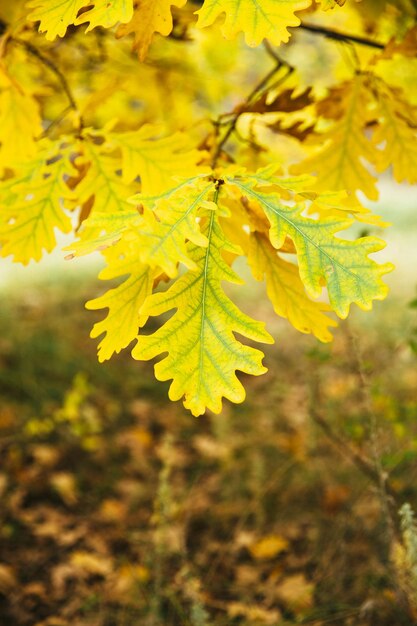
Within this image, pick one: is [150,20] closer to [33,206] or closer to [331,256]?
[33,206]

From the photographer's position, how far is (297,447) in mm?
2973

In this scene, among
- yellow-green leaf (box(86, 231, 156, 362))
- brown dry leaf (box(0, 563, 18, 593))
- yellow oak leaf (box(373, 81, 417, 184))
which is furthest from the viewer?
brown dry leaf (box(0, 563, 18, 593))

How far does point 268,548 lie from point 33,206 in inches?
71.5

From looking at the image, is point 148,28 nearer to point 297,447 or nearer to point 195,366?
point 195,366

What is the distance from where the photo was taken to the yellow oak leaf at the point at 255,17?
80cm

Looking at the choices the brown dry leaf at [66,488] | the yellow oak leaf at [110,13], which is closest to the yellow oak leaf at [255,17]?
the yellow oak leaf at [110,13]

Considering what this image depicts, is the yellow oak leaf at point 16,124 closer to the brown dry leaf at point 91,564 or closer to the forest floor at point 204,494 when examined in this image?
the forest floor at point 204,494

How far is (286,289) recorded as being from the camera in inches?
39.3

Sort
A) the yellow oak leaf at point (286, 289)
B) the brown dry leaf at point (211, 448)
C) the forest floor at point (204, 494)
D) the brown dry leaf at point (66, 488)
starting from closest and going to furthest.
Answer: the yellow oak leaf at point (286, 289), the forest floor at point (204, 494), the brown dry leaf at point (66, 488), the brown dry leaf at point (211, 448)

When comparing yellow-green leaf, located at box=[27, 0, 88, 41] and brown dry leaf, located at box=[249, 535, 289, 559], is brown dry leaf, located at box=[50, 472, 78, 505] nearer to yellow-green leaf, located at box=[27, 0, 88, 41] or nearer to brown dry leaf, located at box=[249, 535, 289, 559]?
brown dry leaf, located at box=[249, 535, 289, 559]

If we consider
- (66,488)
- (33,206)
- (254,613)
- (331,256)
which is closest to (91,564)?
(66,488)

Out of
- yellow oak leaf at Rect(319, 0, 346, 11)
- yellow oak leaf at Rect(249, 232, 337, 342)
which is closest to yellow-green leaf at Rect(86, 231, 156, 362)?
yellow oak leaf at Rect(249, 232, 337, 342)

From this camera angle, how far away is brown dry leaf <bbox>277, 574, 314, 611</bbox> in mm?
1904

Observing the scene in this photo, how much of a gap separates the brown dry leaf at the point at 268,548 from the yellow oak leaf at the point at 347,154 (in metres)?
1.63
